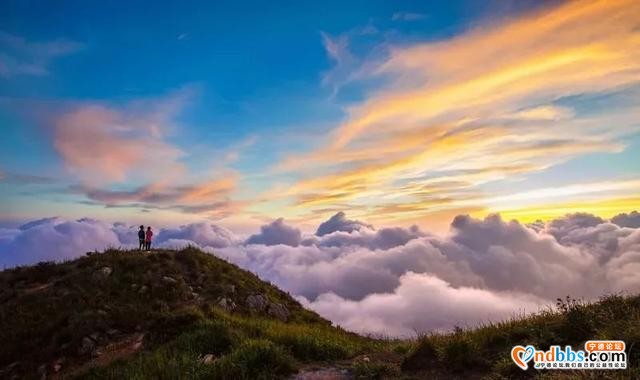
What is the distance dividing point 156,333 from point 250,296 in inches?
348

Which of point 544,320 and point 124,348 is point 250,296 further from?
point 544,320

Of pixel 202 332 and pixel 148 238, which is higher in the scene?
pixel 148 238

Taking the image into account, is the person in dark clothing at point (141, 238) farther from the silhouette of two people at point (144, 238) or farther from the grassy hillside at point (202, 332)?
the grassy hillside at point (202, 332)

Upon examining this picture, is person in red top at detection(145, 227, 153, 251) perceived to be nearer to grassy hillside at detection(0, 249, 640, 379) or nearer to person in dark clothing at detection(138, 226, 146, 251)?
person in dark clothing at detection(138, 226, 146, 251)

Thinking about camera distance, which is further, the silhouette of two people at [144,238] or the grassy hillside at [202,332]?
the silhouette of two people at [144,238]

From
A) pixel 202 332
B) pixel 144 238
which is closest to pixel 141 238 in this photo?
pixel 144 238

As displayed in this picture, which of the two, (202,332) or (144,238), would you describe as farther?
(144,238)

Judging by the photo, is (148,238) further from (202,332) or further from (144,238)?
(202,332)

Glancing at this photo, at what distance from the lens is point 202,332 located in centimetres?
1505

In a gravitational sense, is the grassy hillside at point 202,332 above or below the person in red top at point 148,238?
below

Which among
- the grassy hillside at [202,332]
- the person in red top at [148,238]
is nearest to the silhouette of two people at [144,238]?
the person in red top at [148,238]

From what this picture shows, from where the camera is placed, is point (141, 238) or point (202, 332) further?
point (141, 238)

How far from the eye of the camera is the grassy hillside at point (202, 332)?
10461mm

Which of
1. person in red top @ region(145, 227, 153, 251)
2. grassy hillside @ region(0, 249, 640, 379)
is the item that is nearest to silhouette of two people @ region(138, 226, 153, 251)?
person in red top @ region(145, 227, 153, 251)
